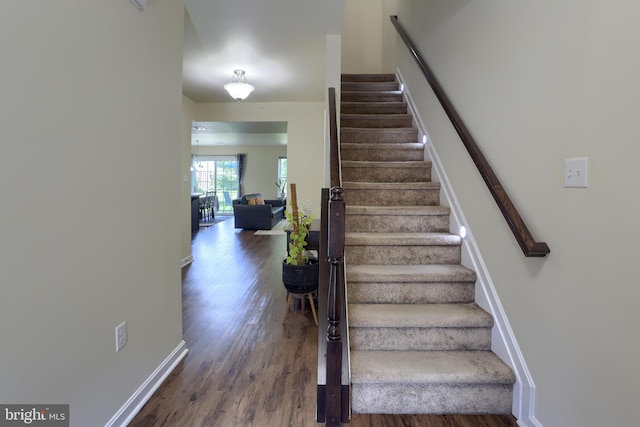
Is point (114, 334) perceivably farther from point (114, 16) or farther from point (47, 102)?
point (114, 16)

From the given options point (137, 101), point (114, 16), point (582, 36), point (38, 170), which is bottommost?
point (38, 170)

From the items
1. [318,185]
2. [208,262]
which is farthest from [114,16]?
[318,185]

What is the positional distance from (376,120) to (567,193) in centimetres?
264

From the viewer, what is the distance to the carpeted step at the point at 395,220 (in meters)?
2.58

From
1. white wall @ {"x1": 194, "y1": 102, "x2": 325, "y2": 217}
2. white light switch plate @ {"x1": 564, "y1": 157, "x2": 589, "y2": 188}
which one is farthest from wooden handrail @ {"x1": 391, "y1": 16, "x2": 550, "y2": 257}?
white wall @ {"x1": 194, "y1": 102, "x2": 325, "y2": 217}

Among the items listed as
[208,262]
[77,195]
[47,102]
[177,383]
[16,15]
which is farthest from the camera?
[208,262]

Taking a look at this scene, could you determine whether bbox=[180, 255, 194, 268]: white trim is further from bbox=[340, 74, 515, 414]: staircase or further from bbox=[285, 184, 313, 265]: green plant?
bbox=[340, 74, 515, 414]: staircase

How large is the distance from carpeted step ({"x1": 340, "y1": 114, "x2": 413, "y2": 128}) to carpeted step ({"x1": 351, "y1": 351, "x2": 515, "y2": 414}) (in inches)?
108

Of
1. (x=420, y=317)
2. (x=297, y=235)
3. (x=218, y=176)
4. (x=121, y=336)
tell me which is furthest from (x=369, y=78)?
(x=218, y=176)

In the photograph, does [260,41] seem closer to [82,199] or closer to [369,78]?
[369,78]

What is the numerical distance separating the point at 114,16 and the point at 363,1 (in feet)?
17.6

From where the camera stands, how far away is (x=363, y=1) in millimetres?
5602

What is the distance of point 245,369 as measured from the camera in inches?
79.1

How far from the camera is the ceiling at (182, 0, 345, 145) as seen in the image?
8.59ft
